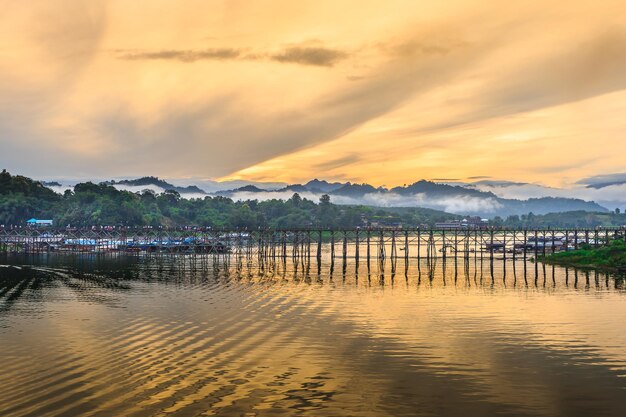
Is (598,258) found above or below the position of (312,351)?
above

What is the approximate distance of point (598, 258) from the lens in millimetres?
101062

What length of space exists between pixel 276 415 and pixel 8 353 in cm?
1921

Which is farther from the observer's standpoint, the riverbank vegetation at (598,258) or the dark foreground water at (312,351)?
the riverbank vegetation at (598,258)

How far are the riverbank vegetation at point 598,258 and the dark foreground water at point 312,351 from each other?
1167 inches

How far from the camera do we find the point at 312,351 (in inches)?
1396

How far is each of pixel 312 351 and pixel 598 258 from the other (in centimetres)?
8262

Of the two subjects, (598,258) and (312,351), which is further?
(598,258)

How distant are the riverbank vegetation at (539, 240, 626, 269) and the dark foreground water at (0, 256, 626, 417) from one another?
29646 mm

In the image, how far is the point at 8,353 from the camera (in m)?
33.8

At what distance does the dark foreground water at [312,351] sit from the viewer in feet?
83.4

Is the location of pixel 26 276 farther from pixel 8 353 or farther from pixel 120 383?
pixel 120 383

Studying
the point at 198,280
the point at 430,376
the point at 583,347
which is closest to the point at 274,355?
the point at 430,376

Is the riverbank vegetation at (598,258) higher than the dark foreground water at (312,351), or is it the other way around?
the riverbank vegetation at (598,258)

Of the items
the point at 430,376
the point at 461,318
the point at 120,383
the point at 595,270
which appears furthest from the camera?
the point at 595,270
